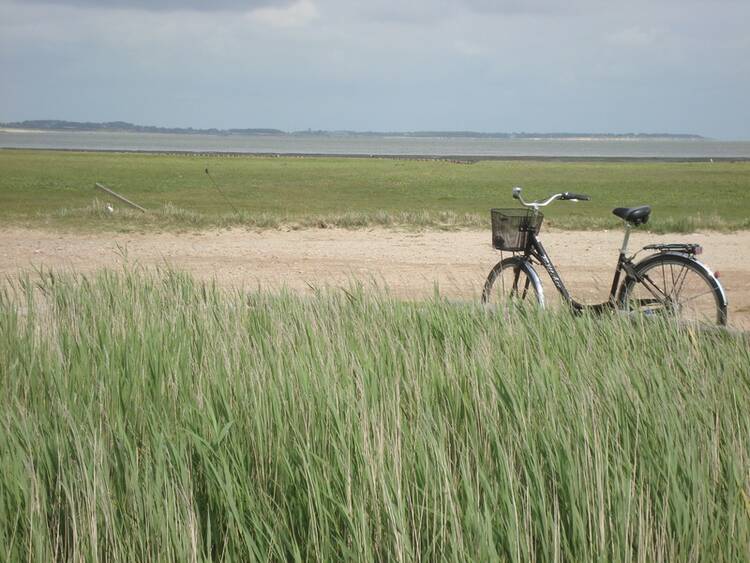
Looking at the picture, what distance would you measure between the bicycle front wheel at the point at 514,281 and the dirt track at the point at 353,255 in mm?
1143

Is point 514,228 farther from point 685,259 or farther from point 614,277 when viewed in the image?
point 685,259

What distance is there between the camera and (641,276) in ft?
21.4

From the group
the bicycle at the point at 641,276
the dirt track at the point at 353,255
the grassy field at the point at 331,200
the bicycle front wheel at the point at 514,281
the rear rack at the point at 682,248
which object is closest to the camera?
the bicycle at the point at 641,276

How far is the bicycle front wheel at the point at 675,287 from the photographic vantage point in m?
6.22

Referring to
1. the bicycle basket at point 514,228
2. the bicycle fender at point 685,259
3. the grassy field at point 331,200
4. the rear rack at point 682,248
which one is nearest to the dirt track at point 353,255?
the grassy field at point 331,200

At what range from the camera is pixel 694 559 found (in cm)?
263

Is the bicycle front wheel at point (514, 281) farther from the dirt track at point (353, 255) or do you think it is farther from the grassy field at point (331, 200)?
the grassy field at point (331, 200)

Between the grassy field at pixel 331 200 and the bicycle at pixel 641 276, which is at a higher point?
the bicycle at pixel 641 276

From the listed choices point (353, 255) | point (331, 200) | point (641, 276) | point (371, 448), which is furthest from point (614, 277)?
point (331, 200)

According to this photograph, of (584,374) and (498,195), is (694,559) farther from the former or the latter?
(498,195)

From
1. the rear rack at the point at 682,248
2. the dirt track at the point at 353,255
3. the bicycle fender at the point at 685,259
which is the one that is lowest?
the dirt track at the point at 353,255

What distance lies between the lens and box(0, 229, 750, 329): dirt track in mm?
10641

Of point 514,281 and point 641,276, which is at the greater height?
point 641,276

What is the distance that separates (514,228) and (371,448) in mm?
4540
